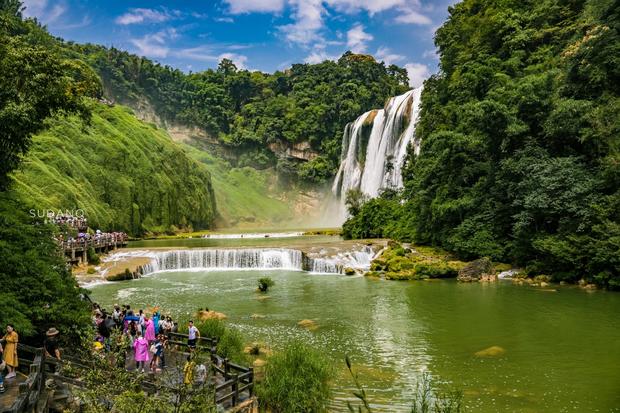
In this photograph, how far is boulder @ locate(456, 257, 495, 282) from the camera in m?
29.0

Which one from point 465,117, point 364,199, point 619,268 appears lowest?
point 619,268

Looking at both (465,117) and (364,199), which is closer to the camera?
(465,117)

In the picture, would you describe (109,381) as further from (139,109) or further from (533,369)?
(139,109)

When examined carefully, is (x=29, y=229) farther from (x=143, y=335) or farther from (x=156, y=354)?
(x=156, y=354)

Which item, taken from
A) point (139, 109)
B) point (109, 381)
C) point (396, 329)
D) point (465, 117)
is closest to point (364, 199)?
point (465, 117)

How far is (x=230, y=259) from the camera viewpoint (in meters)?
36.6

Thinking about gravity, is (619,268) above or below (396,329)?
above

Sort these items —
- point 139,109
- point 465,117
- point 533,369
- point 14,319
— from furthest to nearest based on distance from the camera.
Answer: point 139,109, point 465,117, point 533,369, point 14,319

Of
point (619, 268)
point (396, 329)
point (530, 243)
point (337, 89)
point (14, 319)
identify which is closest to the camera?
point (14, 319)

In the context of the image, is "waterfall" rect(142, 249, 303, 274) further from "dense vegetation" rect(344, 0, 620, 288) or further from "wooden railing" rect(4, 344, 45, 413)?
"wooden railing" rect(4, 344, 45, 413)

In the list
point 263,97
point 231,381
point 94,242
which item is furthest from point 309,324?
point 263,97

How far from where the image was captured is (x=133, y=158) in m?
63.7

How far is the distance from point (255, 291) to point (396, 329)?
1032 centimetres

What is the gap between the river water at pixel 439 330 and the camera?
1230 centimetres
